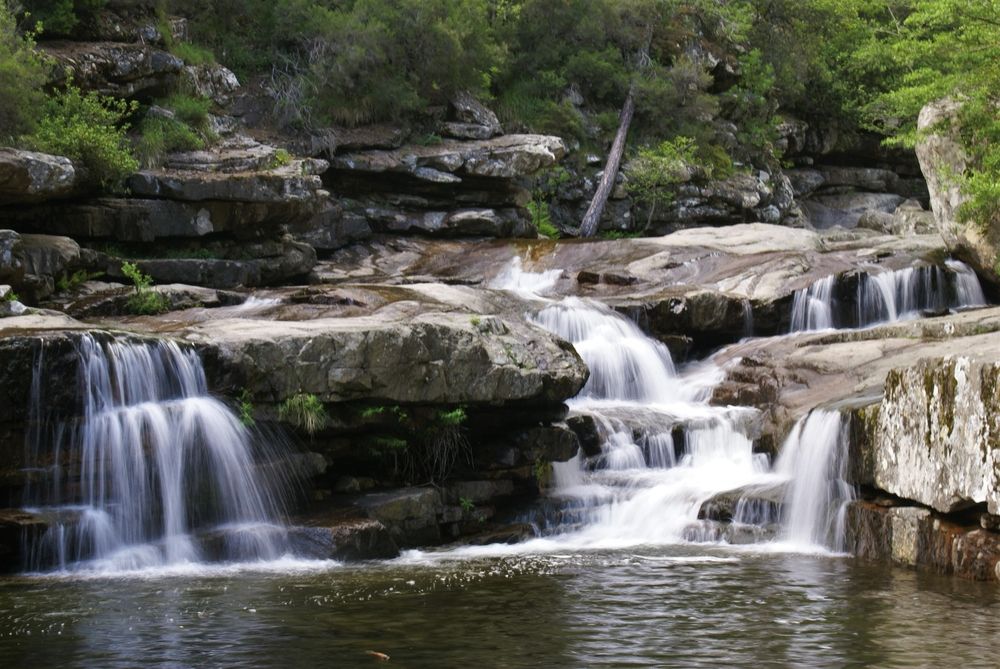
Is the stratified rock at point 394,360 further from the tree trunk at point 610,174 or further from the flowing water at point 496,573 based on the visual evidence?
the tree trunk at point 610,174

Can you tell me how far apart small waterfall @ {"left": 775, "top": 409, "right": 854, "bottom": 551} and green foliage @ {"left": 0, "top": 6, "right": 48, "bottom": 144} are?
13.5 meters

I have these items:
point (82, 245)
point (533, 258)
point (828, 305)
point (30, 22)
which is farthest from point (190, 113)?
point (828, 305)

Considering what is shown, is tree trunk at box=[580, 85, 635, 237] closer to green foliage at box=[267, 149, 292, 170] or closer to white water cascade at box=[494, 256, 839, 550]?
green foliage at box=[267, 149, 292, 170]

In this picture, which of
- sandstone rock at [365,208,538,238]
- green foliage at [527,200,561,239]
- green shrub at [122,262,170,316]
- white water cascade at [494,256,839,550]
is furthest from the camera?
green foliage at [527,200,561,239]

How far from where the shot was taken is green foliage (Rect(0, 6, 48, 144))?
56.0 ft

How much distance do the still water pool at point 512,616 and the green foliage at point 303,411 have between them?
5.94 feet

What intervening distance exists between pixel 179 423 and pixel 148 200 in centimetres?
908

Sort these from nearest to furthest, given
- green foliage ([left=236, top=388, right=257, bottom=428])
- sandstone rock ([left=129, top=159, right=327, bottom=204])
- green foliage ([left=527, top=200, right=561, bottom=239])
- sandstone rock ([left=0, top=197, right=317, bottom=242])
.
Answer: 1. green foliage ([left=236, top=388, right=257, bottom=428])
2. sandstone rock ([left=0, top=197, right=317, bottom=242])
3. sandstone rock ([left=129, top=159, right=327, bottom=204])
4. green foliage ([left=527, top=200, right=561, bottom=239])

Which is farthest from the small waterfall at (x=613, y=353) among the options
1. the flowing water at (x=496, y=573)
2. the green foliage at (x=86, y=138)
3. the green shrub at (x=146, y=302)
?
the green foliage at (x=86, y=138)

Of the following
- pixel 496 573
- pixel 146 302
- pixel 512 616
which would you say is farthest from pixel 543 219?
pixel 512 616

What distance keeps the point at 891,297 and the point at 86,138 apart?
1543 centimetres

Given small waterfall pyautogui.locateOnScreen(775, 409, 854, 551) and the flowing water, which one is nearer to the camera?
the flowing water

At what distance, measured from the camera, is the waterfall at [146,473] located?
10664 millimetres

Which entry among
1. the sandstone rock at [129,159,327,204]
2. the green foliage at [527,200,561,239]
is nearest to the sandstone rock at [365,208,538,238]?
the green foliage at [527,200,561,239]
